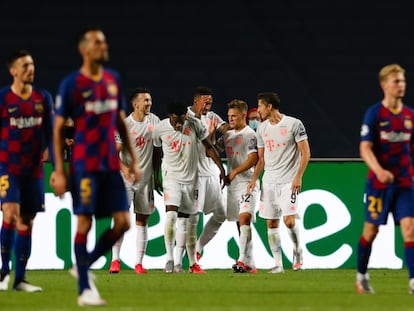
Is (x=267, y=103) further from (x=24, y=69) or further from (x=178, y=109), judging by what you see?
(x=24, y=69)

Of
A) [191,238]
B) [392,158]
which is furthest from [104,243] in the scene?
[191,238]

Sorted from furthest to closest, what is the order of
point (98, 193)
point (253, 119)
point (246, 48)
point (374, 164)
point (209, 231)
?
point (246, 48) → point (253, 119) → point (209, 231) → point (374, 164) → point (98, 193)

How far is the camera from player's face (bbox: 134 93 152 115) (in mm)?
13480

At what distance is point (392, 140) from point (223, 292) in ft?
6.21

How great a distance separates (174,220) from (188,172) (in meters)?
0.60

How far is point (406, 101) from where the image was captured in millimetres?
20016

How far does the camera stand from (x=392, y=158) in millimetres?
9227

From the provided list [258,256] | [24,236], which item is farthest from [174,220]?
[24,236]

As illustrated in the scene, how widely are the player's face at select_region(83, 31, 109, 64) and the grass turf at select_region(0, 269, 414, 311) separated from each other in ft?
5.70

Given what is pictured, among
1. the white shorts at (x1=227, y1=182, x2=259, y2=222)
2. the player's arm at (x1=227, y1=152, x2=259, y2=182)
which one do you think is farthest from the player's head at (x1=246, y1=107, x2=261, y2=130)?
the player's arm at (x1=227, y1=152, x2=259, y2=182)

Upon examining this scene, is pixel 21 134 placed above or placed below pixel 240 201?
above

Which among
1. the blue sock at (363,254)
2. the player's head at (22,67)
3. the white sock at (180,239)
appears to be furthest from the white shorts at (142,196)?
the blue sock at (363,254)

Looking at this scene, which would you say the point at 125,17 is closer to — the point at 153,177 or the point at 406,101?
the point at 406,101

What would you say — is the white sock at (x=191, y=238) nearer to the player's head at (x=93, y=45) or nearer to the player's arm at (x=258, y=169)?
the player's arm at (x=258, y=169)
